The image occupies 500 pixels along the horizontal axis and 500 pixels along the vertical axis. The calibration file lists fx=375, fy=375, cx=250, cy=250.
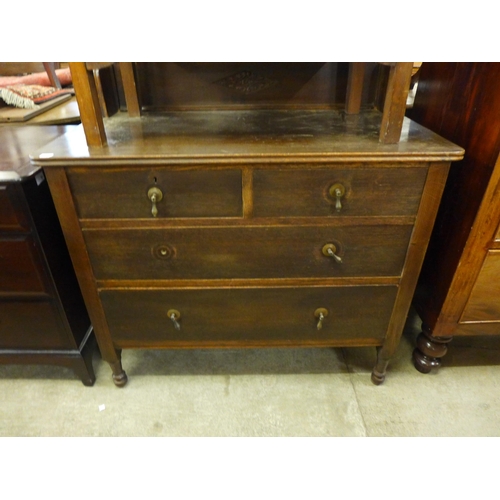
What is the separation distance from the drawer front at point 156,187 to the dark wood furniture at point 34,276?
17cm

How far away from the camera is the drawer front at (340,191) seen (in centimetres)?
87

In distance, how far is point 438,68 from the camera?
1.09 meters

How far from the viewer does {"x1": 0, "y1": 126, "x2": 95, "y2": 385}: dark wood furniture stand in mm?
961

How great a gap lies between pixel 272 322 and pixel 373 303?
0.97ft

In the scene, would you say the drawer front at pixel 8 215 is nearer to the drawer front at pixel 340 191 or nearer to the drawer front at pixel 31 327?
the drawer front at pixel 31 327

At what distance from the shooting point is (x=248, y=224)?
934mm

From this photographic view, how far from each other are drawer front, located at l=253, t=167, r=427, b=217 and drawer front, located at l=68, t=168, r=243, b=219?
0.07m

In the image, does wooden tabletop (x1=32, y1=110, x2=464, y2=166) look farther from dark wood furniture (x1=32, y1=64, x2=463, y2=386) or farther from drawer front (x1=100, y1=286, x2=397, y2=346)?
drawer front (x1=100, y1=286, x2=397, y2=346)

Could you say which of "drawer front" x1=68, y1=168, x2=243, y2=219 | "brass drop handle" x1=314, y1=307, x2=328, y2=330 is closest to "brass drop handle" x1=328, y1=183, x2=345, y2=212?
"drawer front" x1=68, y1=168, x2=243, y2=219

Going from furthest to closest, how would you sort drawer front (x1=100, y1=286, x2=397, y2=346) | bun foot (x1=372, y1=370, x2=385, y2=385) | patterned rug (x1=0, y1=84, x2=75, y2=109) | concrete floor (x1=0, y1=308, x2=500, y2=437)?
1. patterned rug (x1=0, y1=84, x2=75, y2=109)
2. bun foot (x1=372, y1=370, x2=385, y2=385)
3. concrete floor (x1=0, y1=308, x2=500, y2=437)
4. drawer front (x1=100, y1=286, x2=397, y2=346)

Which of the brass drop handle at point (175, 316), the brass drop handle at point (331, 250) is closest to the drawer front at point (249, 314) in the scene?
the brass drop handle at point (175, 316)

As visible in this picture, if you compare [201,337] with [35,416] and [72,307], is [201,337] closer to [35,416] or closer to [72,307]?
[72,307]
